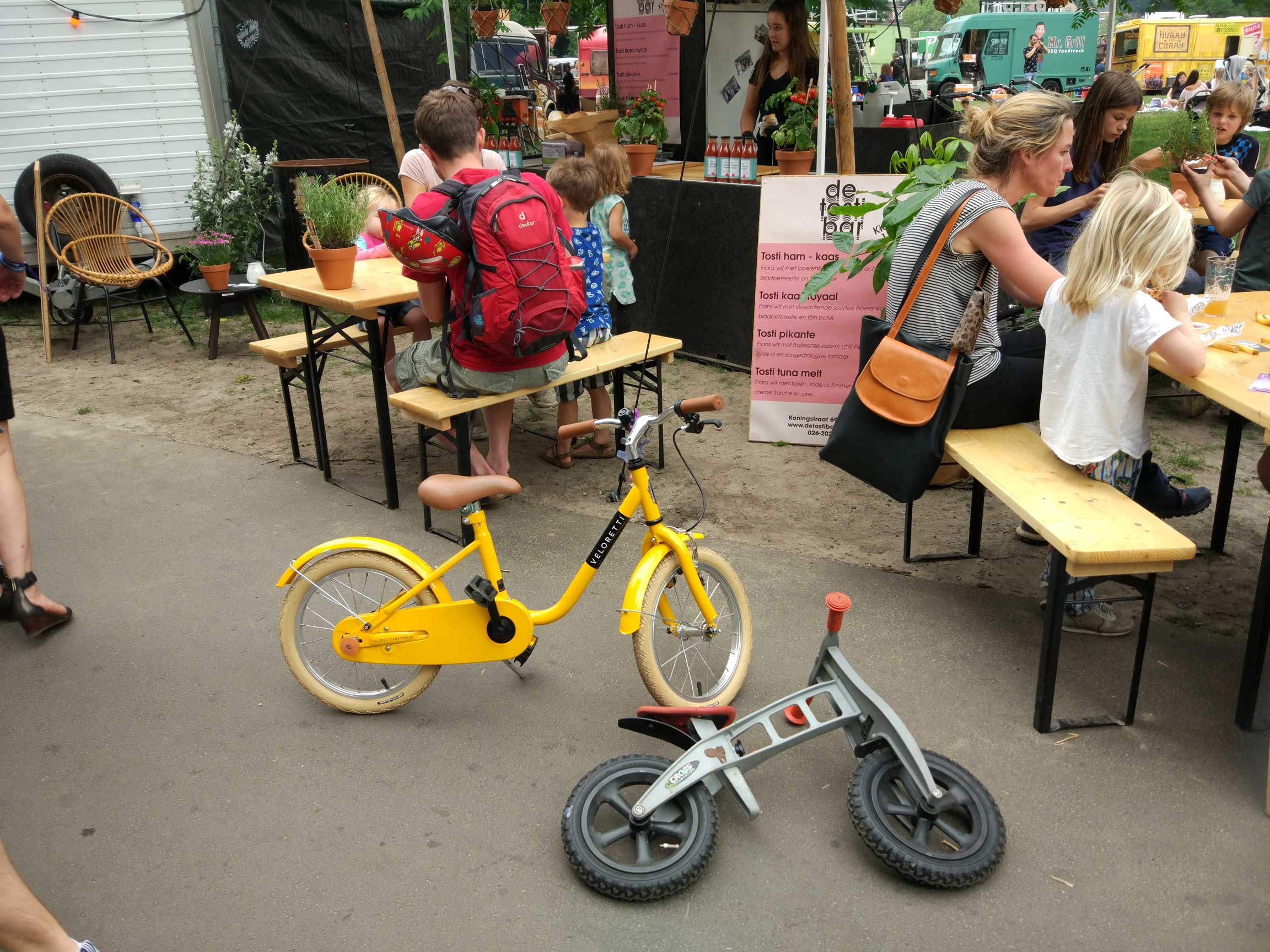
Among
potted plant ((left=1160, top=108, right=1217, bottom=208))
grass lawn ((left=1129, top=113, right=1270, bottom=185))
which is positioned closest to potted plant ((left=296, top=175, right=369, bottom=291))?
potted plant ((left=1160, top=108, right=1217, bottom=208))

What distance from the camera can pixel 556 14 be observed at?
30.3 ft

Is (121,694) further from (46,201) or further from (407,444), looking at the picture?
(46,201)

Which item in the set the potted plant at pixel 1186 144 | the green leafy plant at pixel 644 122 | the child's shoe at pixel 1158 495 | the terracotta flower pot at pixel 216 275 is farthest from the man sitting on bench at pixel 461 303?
the potted plant at pixel 1186 144

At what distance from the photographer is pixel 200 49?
346 inches

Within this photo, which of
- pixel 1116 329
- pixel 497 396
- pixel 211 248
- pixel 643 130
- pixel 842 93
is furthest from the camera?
pixel 211 248

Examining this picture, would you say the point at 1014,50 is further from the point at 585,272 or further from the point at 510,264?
the point at 510,264

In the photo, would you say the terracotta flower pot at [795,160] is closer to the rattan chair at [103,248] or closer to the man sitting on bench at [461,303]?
the man sitting on bench at [461,303]

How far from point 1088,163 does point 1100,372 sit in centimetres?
214

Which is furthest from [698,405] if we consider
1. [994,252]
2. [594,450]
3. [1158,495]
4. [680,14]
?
[680,14]

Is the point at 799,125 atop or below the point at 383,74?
below

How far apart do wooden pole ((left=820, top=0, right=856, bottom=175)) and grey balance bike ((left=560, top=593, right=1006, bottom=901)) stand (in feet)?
10.4

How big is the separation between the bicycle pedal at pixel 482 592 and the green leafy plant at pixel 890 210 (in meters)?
2.35

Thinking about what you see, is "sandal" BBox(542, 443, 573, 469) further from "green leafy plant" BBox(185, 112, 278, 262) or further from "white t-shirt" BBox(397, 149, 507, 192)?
"green leafy plant" BBox(185, 112, 278, 262)

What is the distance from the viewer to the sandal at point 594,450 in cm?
537
